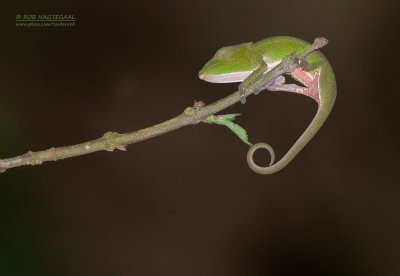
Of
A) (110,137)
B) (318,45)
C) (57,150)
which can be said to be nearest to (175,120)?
(110,137)

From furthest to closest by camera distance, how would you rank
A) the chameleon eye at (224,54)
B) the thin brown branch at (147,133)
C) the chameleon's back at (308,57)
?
the chameleon eye at (224,54)
the chameleon's back at (308,57)
the thin brown branch at (147,133)

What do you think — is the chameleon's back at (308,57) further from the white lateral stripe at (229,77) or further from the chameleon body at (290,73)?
the white lateral stripe at (229,77)

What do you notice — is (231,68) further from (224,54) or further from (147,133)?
(147,133)

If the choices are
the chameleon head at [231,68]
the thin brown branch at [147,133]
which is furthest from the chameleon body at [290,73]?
the thin brown branch at [147,133]

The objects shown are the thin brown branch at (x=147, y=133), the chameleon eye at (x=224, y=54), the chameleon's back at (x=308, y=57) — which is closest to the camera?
the thin brown branch at (x=147, y=133)

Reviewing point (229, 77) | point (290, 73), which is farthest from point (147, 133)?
point (290, 73)

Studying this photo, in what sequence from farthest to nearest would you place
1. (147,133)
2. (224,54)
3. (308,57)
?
(224,54)
(308,57)
(147,133)

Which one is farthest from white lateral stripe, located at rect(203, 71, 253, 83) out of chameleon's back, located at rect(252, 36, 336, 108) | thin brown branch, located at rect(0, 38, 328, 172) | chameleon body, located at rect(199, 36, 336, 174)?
thin brown branch, located at rect(0, 38, 328, 172)
